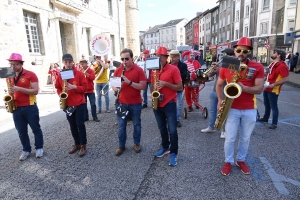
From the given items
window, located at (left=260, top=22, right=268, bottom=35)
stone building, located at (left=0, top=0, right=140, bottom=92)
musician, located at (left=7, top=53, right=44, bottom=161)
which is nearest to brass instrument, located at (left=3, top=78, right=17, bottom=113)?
musician, located at (left=7, top=53, right=44, bottom=161)

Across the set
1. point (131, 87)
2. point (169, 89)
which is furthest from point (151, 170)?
point (131, 87)

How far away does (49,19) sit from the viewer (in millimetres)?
12773

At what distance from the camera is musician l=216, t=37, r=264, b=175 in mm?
2742

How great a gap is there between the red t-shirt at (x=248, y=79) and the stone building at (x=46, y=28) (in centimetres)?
434

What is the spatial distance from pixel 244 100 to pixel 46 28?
42.6ft

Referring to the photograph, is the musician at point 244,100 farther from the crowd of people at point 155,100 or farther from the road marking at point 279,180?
the road marking at point 279,180

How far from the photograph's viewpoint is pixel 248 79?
9.11 feet

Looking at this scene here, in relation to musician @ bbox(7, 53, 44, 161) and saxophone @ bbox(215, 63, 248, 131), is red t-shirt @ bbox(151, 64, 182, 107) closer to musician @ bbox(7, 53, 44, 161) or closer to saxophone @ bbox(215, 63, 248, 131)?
saxophone @ bbox(215, 63, 248, 131)

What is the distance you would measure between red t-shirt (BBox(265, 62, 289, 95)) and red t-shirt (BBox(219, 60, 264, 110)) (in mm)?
2380

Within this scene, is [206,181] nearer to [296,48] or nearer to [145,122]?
[145,122]

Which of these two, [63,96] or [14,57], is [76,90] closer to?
[63,96]

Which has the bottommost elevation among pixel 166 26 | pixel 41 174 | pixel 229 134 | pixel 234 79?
pixel 41 174

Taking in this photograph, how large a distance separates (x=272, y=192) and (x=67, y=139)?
4036mm

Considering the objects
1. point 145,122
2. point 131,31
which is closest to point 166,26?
point 131,31
